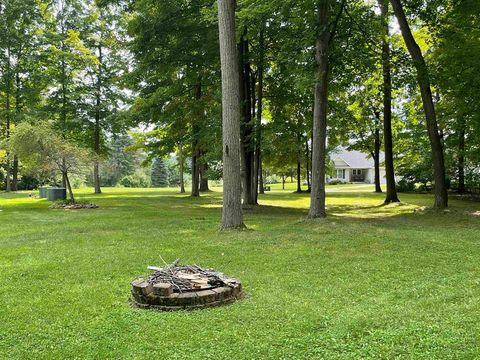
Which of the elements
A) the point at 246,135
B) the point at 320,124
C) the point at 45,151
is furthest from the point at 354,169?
the point at 320,124

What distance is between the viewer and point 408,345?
3299 mm

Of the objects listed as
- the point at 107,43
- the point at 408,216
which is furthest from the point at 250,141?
the point at 107,43

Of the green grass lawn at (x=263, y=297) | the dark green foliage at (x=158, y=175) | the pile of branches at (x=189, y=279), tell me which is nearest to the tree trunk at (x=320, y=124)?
the green grass lawn at (x=263, y=297)

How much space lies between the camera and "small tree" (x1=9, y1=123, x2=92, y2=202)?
50.5 feet

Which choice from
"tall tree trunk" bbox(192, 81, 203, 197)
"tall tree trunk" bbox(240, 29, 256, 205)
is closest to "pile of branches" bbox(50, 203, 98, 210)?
"tall tree trunk" bbox(192, 81, 203, 197)

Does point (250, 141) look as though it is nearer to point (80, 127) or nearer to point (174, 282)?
point (174, 282)

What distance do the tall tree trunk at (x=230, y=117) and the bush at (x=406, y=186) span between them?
72.6 ft

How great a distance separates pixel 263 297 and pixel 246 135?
468 inches

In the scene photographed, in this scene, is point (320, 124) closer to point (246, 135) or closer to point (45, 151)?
point (246, 135)

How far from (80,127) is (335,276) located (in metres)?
23.2

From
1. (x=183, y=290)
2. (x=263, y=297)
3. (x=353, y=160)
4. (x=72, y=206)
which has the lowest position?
(x=263, y=297)

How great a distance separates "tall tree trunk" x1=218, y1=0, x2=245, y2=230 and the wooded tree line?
0.08 ft

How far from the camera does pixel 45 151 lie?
15891mm

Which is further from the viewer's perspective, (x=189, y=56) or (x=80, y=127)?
(x=80, y=127)
